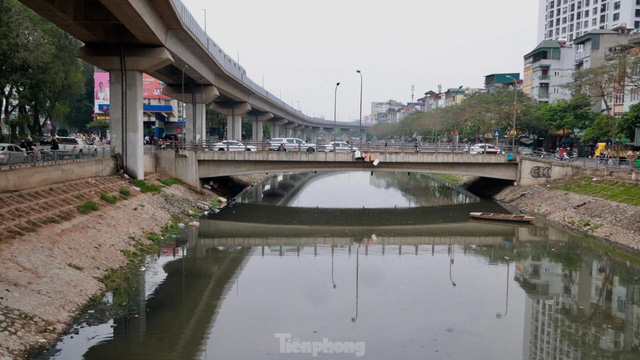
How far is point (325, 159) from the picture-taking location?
46.8m

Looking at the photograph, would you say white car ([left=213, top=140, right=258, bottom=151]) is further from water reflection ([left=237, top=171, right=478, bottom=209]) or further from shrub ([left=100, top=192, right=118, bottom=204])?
shrub ([left=100, top=192, right=118, bottom=204])

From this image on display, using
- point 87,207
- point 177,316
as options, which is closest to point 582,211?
point 177,316

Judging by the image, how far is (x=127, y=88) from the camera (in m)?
37.5

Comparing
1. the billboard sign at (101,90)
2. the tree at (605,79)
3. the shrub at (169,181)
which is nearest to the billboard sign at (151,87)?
the billboard sign at (101,90)

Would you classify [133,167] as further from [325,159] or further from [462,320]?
[462,320]

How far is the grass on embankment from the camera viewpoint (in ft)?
119

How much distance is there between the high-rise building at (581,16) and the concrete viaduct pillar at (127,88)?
84451mm

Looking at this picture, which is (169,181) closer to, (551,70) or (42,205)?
(42,205)

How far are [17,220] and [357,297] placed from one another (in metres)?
13.6

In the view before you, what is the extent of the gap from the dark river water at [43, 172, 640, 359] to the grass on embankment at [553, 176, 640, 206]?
14.9 ft

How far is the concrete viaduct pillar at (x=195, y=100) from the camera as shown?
56.3 meters

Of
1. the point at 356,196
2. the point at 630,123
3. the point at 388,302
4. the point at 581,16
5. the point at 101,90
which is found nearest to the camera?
the point at 388,302

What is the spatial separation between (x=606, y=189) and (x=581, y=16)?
3499 inches

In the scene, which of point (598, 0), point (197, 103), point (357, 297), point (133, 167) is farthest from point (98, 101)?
point (598, 0)
